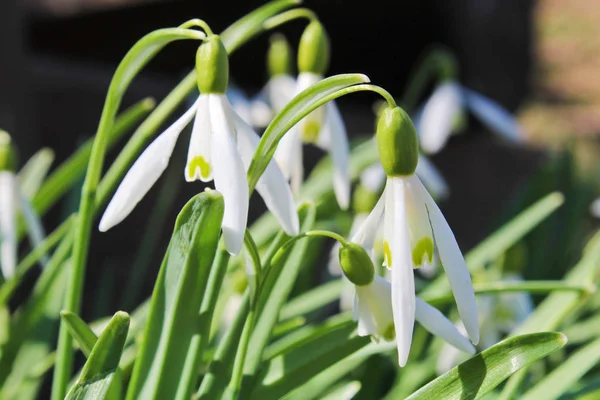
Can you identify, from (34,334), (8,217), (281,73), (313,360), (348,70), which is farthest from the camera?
(348,70)

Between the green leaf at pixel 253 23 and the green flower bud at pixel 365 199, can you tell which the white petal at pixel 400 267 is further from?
the green flower bud at pixel 365 199

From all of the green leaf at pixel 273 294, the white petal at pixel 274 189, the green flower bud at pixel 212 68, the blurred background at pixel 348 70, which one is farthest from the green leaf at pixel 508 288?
the blurred background at pixel 348 70

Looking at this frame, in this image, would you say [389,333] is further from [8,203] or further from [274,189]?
[8,203]

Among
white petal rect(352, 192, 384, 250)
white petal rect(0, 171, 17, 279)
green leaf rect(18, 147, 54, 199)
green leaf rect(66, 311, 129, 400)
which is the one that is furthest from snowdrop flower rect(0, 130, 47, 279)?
white petal rect(352, 192, 384, 250)

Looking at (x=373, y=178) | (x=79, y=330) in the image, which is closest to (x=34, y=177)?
(x=373, y=178)

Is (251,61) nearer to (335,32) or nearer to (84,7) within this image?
(335,32)

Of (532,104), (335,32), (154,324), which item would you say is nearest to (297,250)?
(154,324)
